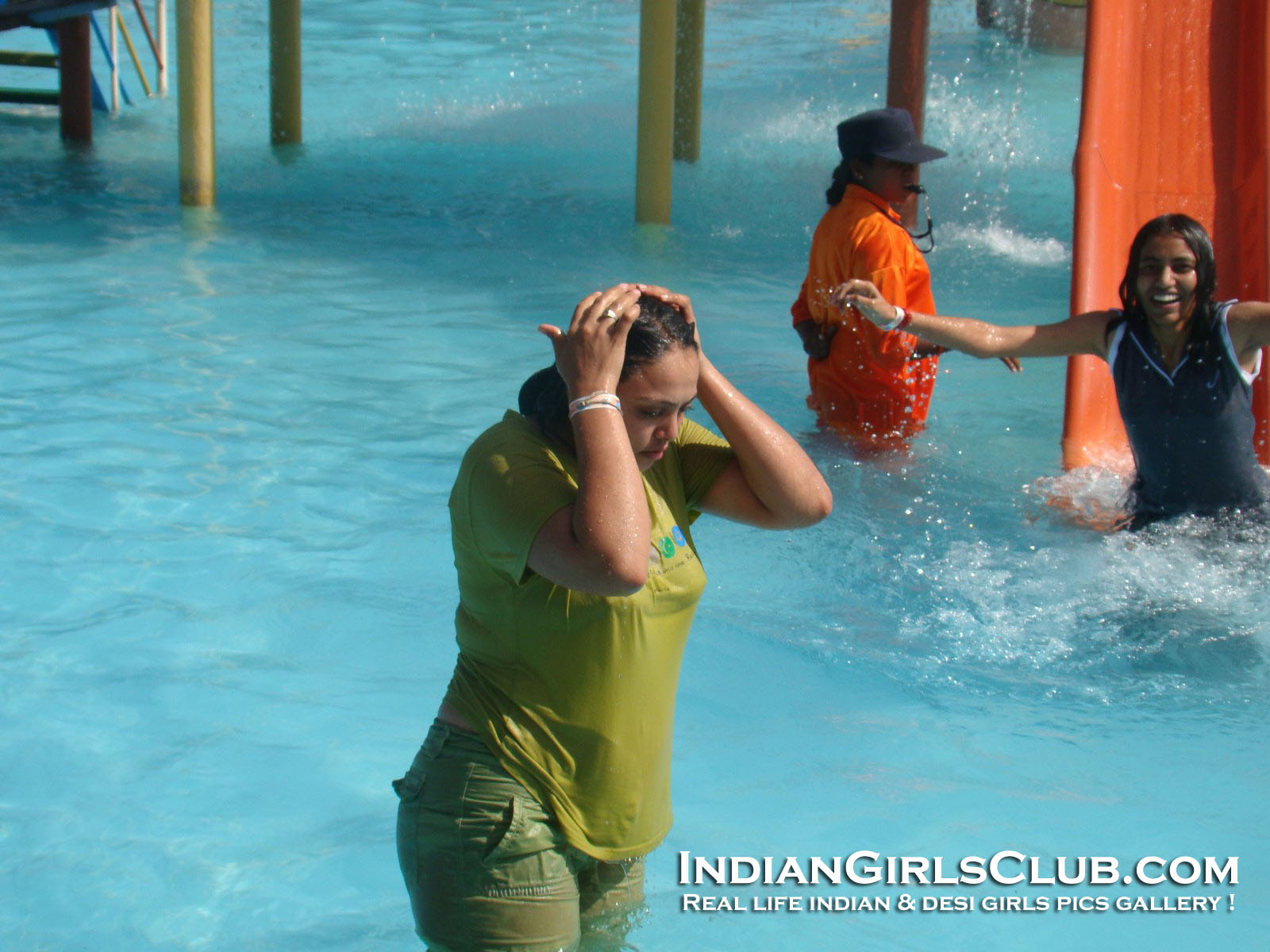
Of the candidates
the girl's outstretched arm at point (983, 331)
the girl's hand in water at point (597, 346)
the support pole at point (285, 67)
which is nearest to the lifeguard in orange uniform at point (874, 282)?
the girl's outstretched arm at point (983, 331)

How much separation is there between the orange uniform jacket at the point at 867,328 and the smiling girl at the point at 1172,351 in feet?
1.73

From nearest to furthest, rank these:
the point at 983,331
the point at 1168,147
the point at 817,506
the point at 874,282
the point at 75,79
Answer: the point at 817,506
the point at 983,331
the point at 874,282
the point at 1168,147
the point at 75,79

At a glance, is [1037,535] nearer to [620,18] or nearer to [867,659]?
[867,659]

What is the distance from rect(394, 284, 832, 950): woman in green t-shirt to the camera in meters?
2.11

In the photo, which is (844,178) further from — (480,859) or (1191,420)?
(480,859)

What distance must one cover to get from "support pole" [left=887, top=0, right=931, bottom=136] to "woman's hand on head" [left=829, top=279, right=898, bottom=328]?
4685 mm

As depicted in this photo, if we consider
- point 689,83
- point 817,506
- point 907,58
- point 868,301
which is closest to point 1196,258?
point 868,301

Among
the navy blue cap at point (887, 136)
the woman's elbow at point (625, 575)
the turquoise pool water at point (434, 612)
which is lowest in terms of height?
the turquoise pool water at point (434, 612)

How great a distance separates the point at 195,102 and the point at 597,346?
806 centimetres

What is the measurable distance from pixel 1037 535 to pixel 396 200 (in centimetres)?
644

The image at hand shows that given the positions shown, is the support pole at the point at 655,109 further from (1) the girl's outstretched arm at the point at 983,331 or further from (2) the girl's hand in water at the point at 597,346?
(2) the girl's hand in water at the point at 597,346

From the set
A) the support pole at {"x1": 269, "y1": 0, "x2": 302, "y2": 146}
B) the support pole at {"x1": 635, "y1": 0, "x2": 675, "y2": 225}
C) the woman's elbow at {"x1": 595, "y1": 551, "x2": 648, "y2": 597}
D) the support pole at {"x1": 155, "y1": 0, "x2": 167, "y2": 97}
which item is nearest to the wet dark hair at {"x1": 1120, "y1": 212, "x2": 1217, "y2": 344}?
the woman's elbow at {"x1": 595, "y1": 551, "x2": 648, "y2": 597}

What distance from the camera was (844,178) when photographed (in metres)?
5.32

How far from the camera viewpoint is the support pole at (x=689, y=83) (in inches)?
462
